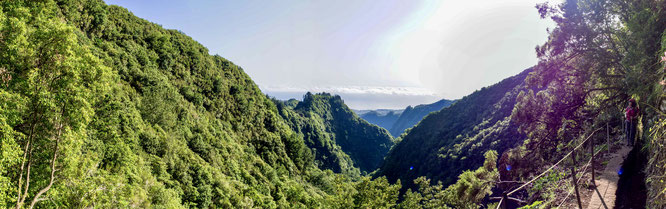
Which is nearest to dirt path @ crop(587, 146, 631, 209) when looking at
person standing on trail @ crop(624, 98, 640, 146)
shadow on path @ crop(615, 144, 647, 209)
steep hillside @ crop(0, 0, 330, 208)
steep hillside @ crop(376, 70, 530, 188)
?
shadow on path @ crop(615, 144, 647, 209)

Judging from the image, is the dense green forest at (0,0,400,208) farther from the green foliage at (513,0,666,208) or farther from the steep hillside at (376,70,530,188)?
the steep hillside at (376,70,530,188)

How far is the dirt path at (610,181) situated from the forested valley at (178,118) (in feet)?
1.99

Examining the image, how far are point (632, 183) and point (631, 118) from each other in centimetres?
203

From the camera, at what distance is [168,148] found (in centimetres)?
3616

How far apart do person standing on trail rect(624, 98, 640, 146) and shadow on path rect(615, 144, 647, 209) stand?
0.76m

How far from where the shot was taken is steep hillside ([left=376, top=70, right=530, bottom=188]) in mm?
72625

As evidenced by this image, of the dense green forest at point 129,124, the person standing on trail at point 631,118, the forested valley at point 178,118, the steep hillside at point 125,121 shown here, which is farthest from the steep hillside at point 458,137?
the person standing on trail at point 631,118

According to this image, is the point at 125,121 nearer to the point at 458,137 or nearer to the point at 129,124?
the point at 129,124

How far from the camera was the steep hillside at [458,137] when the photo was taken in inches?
2859

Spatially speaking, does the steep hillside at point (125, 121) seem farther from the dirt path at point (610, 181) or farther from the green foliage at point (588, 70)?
the green foliage at point (588, 70)

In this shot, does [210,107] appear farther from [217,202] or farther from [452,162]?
[452,162]

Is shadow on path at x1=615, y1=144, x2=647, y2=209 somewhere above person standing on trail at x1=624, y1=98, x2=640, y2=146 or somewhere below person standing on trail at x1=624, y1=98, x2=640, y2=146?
below

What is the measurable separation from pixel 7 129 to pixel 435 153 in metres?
A: 96.4

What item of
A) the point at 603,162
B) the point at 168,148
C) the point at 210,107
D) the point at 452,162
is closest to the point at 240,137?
the point at 210,107
